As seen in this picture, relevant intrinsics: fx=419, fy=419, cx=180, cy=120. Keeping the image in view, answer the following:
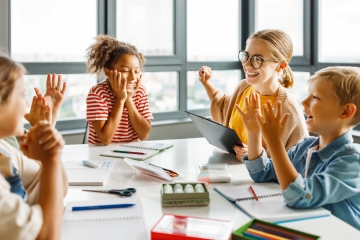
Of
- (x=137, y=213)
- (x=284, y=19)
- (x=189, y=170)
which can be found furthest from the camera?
(x=284, y=19)

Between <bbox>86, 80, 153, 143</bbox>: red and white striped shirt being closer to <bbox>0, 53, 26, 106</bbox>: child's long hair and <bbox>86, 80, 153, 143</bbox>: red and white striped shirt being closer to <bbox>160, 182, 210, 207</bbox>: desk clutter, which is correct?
<bbox>160, 182, 210, 207</bbox>: desk clutter

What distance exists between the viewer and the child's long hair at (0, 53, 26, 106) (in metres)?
0.90

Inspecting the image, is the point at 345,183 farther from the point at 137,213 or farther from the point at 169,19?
the point at 169,19

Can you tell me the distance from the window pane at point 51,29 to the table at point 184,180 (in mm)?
1369

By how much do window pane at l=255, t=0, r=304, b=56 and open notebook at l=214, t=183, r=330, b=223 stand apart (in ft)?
7.89

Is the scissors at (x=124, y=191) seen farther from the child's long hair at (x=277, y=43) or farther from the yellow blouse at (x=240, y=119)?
the child's long hair at (x=277, y=43)

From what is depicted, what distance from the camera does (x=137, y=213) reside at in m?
1.14

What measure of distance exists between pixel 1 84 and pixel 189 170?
0.92 metres

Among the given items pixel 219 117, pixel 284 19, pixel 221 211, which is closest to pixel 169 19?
pixel 284 19

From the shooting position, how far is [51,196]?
903 mm

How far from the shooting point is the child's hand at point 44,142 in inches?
35.1

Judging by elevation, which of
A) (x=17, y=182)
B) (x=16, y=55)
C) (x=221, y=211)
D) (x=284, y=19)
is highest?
(x=284, y=19)

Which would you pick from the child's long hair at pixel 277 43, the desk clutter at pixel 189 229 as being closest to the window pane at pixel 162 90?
the child's long hair at pixel 277 43

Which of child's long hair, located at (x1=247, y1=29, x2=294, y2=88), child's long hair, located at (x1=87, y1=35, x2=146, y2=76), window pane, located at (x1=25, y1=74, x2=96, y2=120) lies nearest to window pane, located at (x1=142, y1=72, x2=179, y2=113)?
window pane, located at (x1=25, y1=74, x2=96, y2=120)
